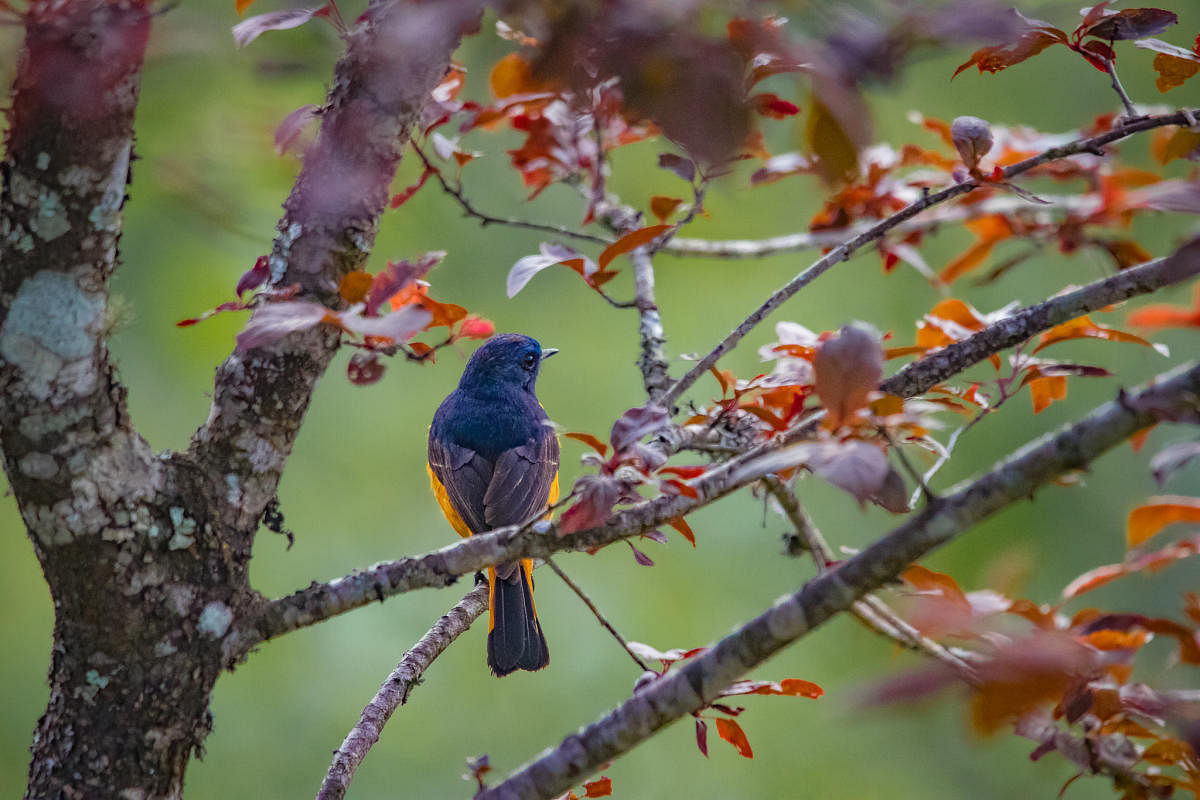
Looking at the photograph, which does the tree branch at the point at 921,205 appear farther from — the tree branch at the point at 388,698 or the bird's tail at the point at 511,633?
the bird's tail at the point at 511,633

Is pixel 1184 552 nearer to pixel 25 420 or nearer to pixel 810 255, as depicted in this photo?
pixel 25 420

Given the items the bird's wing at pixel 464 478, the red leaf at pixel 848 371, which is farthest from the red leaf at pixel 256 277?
the bird's wing at pixel 464 478

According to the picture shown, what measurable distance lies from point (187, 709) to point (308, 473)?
185 inches

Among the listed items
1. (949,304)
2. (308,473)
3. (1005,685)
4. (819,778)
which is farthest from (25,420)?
(819,778)

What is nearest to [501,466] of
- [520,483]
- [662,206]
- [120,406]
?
[520,483]

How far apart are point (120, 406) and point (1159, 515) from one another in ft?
5.55

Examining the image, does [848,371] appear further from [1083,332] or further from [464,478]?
[464,478]

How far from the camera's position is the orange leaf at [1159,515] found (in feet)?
5.09

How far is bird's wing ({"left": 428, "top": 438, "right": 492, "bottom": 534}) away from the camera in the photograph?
346 cm

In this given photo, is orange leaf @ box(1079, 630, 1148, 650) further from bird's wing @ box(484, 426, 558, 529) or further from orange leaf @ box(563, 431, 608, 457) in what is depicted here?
bird's wing @ box(484, 426, 558, 529)

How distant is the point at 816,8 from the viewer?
951 mm

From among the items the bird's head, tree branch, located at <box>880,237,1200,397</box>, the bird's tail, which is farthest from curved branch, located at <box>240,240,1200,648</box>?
the bird's head

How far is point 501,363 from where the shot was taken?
161 inches

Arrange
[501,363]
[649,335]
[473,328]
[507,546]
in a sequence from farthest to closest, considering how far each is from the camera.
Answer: [501,363] → [649,335] → [473,328] → [507,546]
